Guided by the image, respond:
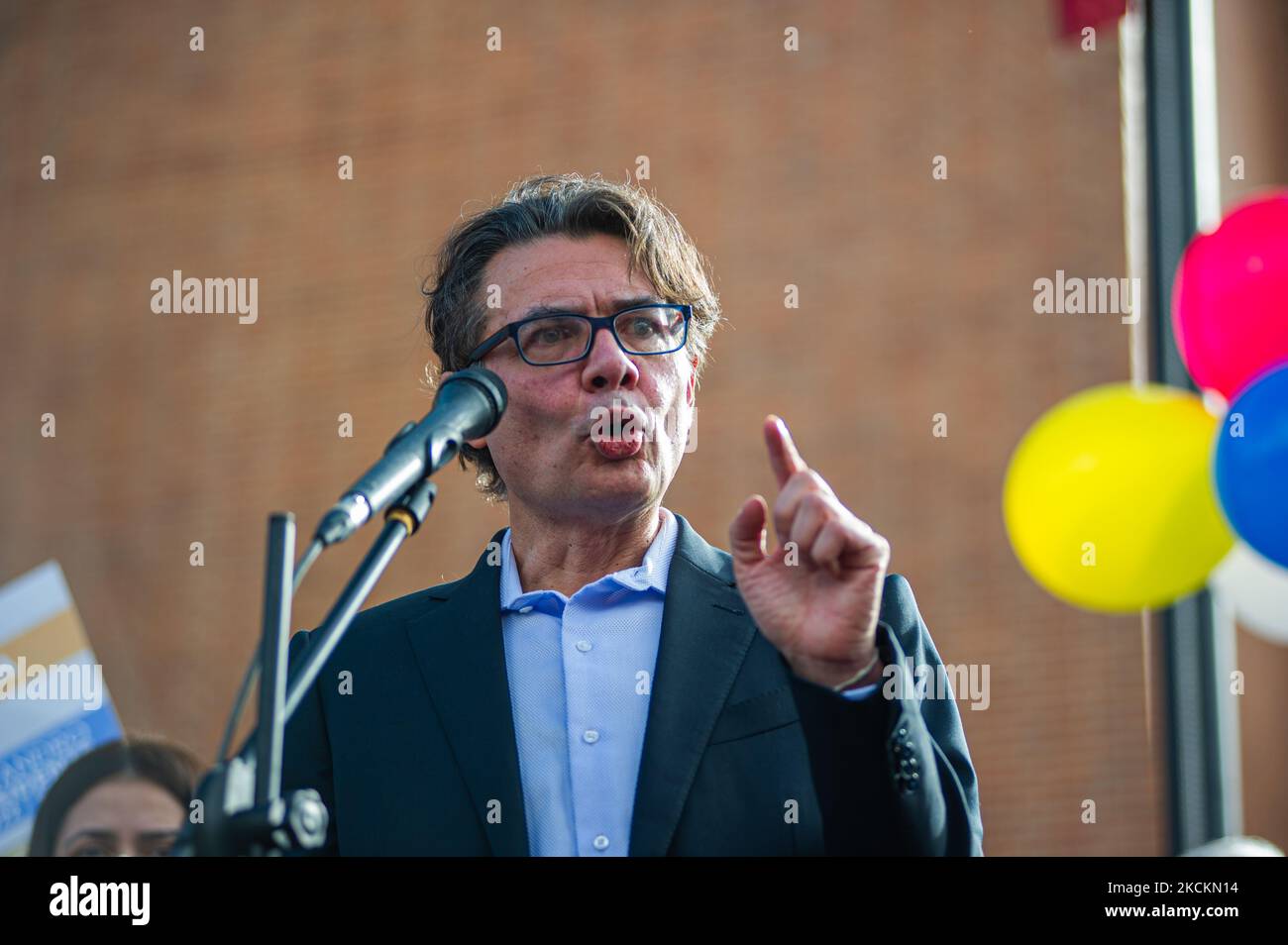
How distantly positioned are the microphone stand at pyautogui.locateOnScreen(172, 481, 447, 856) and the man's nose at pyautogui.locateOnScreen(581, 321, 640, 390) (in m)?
0.54

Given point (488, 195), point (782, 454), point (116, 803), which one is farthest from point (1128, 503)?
point (488, 195)

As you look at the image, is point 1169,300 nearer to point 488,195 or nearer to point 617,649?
point 488,195

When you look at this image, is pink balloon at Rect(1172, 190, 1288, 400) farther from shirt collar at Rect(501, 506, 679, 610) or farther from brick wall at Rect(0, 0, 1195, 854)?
brick wall at Rect(0, 0, 1195, 854)

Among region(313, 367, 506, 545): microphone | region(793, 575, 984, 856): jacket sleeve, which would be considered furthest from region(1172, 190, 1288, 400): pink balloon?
region(313, 367, 506, 545): microphone

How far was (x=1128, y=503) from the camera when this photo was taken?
2840 millimetres

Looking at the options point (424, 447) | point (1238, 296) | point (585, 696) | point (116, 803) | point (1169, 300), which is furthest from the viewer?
point (1169, 300)

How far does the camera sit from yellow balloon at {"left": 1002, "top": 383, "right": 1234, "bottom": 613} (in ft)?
9.31

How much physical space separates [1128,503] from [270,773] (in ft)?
6.70

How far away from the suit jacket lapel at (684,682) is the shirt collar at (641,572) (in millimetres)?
25

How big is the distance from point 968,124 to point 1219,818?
2.86m

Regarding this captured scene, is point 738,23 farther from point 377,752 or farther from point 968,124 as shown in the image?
point 377,752

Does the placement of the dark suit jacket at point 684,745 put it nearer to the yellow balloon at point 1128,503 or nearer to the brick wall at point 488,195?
the yellow balloon at point 1128,503

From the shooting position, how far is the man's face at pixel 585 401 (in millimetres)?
1825

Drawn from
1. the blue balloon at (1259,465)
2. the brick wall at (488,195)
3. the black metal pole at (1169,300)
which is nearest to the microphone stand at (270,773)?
the blue balloon at (1259,465)
